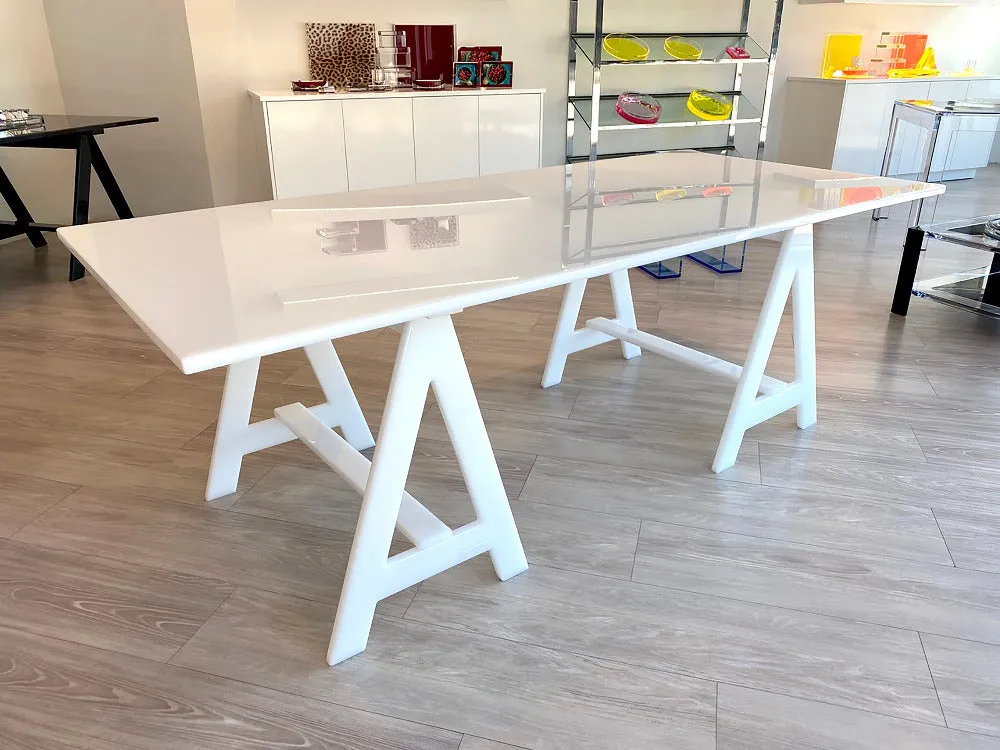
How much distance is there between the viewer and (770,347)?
1820 millimetres

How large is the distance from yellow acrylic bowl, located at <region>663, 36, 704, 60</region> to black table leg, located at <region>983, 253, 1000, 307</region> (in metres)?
2.04

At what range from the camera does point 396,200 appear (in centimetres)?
167

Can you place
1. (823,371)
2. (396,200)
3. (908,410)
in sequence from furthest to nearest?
(823,371), (908,410), (396,200)

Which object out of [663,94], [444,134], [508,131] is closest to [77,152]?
[444,134]

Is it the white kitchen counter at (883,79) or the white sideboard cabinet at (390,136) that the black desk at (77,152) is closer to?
the white sideboard cabinet at (390,136)

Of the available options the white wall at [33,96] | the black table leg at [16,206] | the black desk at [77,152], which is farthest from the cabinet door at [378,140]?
the white wall at [33,96]

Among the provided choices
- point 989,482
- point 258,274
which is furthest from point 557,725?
point 989,482

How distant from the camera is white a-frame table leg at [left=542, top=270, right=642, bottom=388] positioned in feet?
7.44

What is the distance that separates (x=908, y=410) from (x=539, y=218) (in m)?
1.37

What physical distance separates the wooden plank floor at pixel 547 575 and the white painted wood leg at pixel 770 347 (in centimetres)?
10

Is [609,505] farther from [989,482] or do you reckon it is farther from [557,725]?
[989,482]

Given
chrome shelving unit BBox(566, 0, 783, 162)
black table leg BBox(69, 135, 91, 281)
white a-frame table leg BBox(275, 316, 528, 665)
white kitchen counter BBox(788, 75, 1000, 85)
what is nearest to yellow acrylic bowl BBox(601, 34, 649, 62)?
chrome shelving unit BBox(566, 0, 783, 162)

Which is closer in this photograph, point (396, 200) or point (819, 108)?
point (396, 200)

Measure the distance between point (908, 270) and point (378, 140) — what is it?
2.57 m
